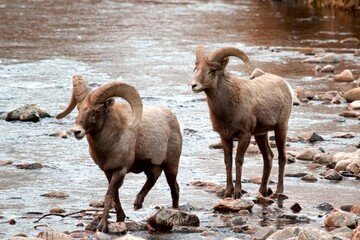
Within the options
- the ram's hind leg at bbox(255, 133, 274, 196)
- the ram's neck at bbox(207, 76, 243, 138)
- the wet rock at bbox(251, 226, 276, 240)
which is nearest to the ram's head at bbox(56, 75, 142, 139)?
the wet rock at bbox(251, 226, 276, 240)

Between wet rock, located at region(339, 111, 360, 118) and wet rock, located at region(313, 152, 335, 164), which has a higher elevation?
wet rock, located at region(313, 152, 335, 164)

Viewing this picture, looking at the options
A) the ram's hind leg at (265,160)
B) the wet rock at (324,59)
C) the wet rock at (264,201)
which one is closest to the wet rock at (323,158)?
the ram's hind leg at (265,160)

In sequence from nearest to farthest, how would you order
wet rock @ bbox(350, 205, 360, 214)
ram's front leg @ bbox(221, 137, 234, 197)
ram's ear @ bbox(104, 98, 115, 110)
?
ram's ear @ bbox(104, 98, 115, 110) < wet rock @ bbox(350, 205, 360, 214) < ram's front leg @ bbox(221, 137, 234, 197)

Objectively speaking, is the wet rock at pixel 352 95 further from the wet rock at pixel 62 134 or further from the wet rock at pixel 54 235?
the wet rock at pixel 54 235

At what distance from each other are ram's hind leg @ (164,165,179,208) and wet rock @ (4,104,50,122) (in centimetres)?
745

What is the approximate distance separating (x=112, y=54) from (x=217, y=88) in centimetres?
1705

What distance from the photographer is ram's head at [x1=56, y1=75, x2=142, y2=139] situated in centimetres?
1304

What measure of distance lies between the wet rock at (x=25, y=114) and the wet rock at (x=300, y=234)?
9590 millimetres

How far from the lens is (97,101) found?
13062 millimetres

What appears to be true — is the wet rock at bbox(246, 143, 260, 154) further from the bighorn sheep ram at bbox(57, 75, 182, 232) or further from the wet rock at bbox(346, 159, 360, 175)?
the bighorn sheep ram at bbox(57, 75, 182, 232)

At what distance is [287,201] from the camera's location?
50.0 feet

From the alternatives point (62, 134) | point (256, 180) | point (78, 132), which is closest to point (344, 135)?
point (256, 180)

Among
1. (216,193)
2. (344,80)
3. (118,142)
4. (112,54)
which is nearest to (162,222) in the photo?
(118,142)

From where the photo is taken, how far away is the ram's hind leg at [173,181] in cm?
1428
